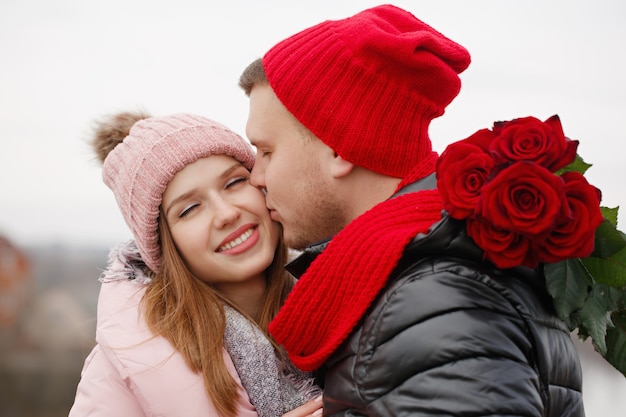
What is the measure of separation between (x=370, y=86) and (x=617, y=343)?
1023 millimetres

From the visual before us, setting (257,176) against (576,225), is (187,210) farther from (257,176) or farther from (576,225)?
(576,225)

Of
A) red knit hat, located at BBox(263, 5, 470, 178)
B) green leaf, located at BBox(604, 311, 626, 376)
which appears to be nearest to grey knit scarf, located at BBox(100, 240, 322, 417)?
red knit hat, located at BBox(263, 5, 470, 178)

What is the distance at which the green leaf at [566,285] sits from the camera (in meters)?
1.45

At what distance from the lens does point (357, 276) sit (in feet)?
5.21

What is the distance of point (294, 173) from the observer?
2.12 m

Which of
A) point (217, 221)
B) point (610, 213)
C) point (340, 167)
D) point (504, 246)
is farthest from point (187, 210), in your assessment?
point (610, 213)

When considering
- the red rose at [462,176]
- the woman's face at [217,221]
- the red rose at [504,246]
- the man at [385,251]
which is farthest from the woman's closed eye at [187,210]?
the red rose at [504,246]

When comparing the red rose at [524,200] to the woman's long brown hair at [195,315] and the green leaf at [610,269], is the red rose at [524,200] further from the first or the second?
the woman's long brown hair at [195,315]

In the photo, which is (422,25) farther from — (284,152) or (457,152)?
(457,152)

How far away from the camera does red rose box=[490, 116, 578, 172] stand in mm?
1356

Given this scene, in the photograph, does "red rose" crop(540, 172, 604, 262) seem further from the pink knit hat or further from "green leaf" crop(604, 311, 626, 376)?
the pink knit hat

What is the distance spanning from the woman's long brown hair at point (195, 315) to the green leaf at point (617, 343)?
1095 mm

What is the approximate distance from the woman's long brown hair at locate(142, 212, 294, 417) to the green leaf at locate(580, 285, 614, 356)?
1089mm

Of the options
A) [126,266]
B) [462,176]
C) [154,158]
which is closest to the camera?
[462,176]
